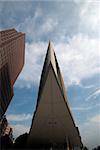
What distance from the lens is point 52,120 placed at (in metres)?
36.7

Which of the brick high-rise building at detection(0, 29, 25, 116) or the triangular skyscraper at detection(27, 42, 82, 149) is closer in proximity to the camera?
the triangular skyscraper at detection(27, 42, 82, 149)

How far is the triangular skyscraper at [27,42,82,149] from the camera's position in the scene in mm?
34062

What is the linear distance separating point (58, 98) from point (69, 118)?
3.92 m

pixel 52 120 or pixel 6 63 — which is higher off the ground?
pixel 6 63

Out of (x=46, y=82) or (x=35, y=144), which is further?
(x=35, y=144)

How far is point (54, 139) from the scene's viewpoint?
132ft

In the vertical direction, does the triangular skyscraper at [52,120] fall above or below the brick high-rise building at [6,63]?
below

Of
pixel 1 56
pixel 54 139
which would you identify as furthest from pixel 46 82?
pixel 1 56

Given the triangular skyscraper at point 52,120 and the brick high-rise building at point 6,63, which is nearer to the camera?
the triangular skyscraper at point 52,120

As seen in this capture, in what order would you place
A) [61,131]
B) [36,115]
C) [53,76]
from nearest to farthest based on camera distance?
[53,76] < [36,115] < [61,131]

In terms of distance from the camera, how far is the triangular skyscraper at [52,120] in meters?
34.1

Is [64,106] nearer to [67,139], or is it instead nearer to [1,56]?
[67,139]

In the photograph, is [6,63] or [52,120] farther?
[6,63]

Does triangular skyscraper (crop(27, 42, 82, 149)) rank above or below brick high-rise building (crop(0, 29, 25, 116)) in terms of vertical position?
below
